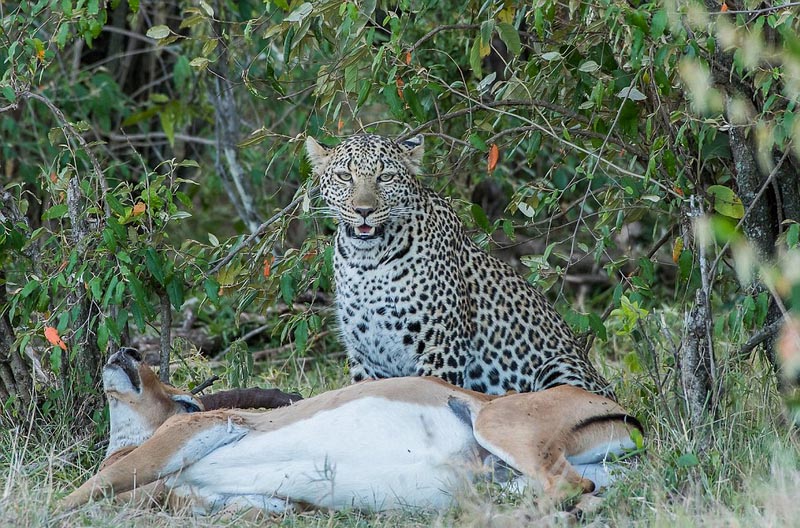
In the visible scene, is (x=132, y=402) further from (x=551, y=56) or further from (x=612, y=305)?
(x=612, y=305)

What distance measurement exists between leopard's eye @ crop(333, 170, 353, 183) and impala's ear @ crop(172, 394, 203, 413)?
156 centimetres

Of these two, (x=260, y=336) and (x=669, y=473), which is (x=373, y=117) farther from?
(x=669, y=473)

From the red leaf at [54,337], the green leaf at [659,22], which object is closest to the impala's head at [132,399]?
the red leaf at [54,337]

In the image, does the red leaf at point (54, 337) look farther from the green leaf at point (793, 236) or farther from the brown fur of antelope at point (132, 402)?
the green leaf at point (793, 236)

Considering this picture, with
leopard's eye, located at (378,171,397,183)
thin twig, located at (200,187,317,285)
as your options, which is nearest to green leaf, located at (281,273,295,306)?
thin twig, located at (200,187,317,285)

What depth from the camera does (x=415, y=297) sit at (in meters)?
6.18

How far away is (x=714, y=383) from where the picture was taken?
511cm

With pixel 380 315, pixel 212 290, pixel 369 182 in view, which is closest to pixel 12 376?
pixel 212 290

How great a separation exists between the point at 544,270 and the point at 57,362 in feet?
8.60

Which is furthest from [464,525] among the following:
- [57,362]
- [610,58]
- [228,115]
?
[228,115]

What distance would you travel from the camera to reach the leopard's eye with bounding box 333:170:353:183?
6262 mm

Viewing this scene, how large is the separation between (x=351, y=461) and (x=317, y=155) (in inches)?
89.9

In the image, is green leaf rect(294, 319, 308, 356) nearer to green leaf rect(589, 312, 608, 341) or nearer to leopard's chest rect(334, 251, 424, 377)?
leopard's chest rect(334, 251, 424, 377)

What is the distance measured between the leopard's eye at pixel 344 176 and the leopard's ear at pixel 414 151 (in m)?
0.35
